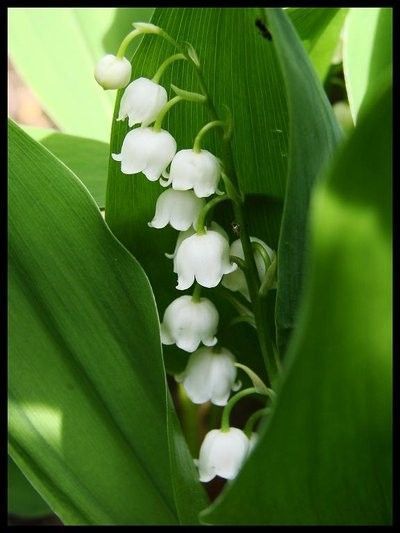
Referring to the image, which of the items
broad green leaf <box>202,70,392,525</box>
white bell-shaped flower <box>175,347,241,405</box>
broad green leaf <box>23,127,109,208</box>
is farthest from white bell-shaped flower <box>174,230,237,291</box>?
broad green leaf <box>23,127,109,208</box>

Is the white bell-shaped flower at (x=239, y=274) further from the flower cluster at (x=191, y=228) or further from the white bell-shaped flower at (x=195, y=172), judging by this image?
the white bell-shaped flower at (x=195, y=172)

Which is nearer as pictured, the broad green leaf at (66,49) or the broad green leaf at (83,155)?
the broad green leaf at (83,155)

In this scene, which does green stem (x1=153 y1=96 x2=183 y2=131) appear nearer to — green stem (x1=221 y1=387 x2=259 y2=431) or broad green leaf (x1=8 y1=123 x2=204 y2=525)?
broad green leaf (x1=8 y1=123 x2=204 y2=525)

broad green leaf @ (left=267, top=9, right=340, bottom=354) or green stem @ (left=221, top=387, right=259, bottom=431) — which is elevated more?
broad green leaf @ (left=267, top=9, right=340, bottom=354)

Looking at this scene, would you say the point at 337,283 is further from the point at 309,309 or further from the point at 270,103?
the point at 270,103

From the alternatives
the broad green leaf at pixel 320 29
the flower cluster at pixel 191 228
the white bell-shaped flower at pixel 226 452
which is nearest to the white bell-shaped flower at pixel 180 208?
the flower cluster at pixel 191 228

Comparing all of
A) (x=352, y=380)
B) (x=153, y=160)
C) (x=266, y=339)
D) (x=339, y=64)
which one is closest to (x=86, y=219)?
(x=153, y=160)
